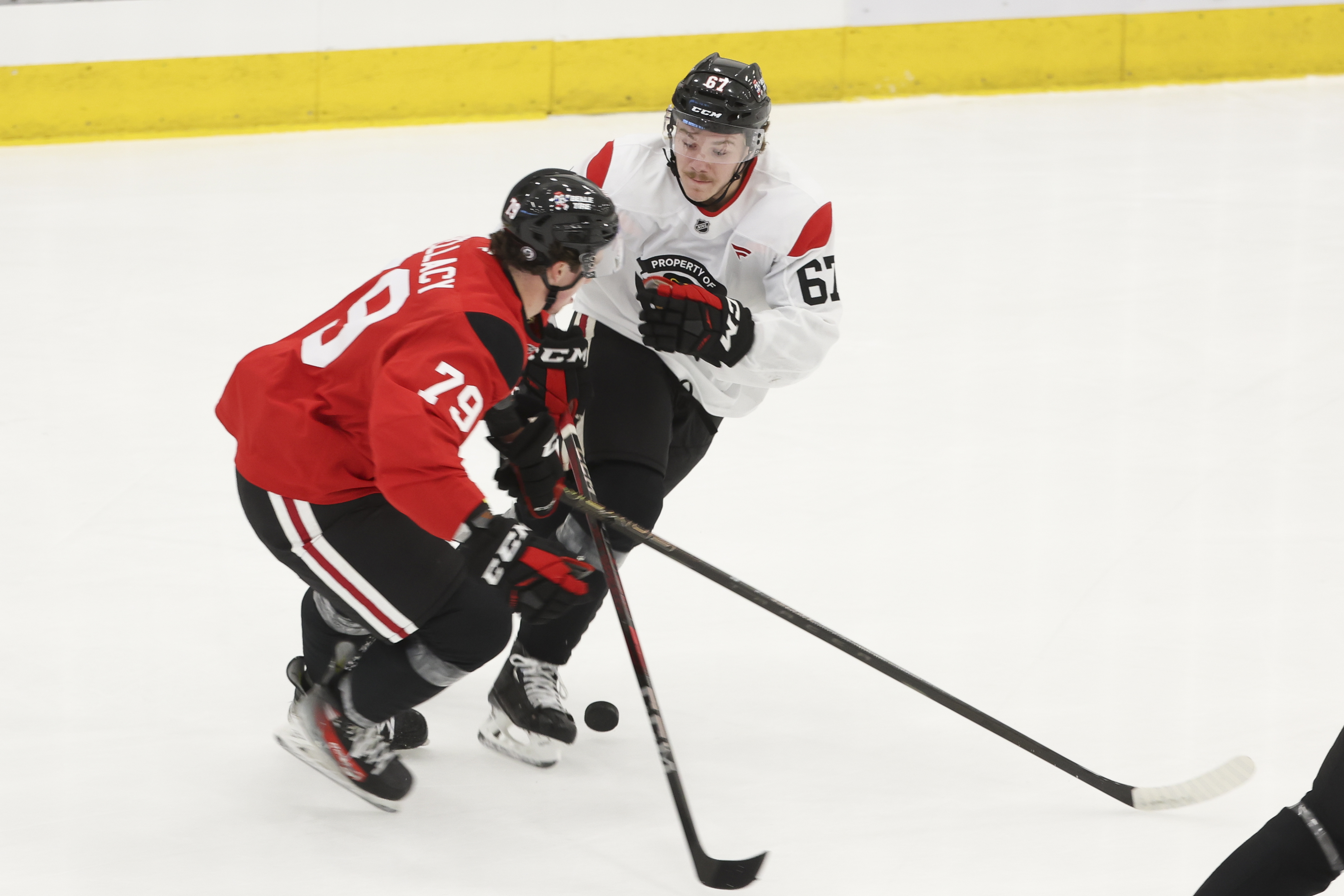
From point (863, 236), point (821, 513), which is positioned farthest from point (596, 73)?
point (821, 513)

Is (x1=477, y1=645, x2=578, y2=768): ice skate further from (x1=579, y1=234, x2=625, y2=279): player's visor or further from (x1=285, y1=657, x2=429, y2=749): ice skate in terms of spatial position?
(x1=579, y1=234, x2=625, y2=279): player's visor

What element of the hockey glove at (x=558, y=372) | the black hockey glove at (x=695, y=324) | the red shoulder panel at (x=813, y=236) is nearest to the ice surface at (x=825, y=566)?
the hockey glove at (x=558, y=372)

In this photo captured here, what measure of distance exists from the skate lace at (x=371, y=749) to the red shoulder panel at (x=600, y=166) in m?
1.03

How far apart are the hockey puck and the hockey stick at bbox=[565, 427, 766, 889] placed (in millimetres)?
141

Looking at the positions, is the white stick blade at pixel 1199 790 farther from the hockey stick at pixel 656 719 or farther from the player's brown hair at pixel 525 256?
the player's brown hair at pixel 525 256

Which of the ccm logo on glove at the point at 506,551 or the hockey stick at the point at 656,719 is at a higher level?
the ccm logo on glove at the point at 506,551

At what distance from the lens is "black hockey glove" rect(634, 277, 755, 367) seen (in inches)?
92.8

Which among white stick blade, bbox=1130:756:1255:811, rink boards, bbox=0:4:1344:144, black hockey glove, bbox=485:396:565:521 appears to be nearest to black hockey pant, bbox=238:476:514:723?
black hockey glove, bbox=485:396:565:521

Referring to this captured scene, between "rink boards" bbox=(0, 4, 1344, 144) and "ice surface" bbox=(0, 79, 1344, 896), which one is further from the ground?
"rink boards" bbox=(0, 4, 1344, 144)

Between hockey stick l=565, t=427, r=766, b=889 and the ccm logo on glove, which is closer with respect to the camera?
the ccm logo on glove

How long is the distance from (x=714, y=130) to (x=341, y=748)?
1163 millimetres

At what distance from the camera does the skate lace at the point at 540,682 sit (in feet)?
8.16

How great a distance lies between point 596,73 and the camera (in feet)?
22.3

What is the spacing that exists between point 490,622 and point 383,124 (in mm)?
4777
